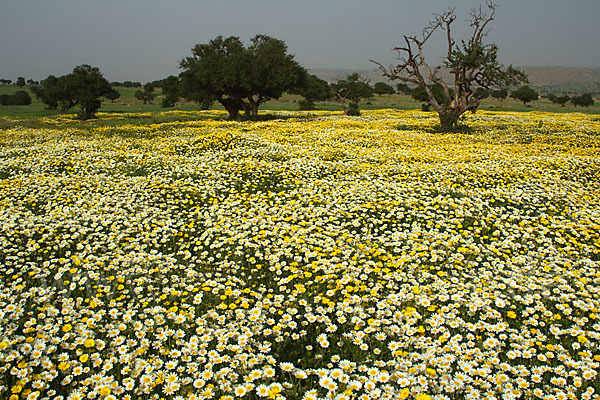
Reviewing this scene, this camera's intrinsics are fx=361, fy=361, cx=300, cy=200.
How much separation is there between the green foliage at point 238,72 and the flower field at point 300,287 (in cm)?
2261

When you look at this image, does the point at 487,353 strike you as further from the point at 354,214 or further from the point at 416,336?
the point at 354,214

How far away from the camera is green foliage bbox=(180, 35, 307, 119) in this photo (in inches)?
1283

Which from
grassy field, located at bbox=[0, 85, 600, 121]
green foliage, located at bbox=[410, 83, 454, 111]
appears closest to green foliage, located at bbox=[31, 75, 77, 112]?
grassy field, located at bbox=[0, 85, 600, 121]

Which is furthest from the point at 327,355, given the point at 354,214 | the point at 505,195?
the point at 505,195

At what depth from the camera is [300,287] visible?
523 centimetres

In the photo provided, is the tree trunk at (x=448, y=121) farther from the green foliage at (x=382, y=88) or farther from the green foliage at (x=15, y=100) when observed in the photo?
the green foliage at (x=15, y=100)

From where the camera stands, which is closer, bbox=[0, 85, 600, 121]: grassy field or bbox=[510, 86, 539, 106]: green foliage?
bbox=[0, 85, 600, 121]: grassy field

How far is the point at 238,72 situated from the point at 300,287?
30.6 metres

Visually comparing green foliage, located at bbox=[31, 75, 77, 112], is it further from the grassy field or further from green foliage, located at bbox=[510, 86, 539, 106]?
green foliage, located at bbox=[510, 86, 539, 106]

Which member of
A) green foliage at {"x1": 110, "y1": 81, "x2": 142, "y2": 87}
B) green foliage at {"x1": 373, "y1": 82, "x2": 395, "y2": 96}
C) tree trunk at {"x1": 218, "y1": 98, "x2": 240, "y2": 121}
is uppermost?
green foliage at {"x1": 110, "y1": 81, "x2": 142, "y2": 87}

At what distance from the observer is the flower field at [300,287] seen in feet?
11.9

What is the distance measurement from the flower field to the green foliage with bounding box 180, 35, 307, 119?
22.6 meters

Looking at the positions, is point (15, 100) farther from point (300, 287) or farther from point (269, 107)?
point (300, 287)

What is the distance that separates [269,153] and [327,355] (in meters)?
12.7
